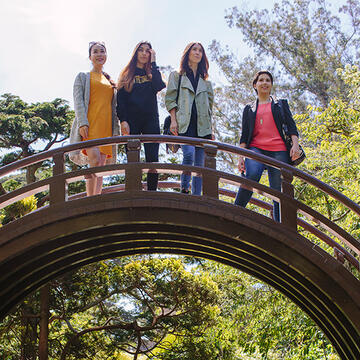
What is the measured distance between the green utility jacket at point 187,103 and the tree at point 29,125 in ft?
31.0

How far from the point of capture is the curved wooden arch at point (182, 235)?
5324 millimetres

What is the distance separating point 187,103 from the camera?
6008mm

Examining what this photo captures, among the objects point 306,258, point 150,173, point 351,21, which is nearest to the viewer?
point 306,258

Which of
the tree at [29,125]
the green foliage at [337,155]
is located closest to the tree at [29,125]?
the tree at [29,125]

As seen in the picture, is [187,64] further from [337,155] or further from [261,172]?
[337,155]

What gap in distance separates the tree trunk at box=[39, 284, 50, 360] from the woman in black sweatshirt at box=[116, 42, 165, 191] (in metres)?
6.34

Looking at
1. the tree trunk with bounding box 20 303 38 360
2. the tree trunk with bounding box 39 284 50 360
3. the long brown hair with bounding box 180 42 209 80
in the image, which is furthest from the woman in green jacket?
the tree trunk with bounding box 20 303 38 360

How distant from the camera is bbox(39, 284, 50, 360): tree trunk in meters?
11.1

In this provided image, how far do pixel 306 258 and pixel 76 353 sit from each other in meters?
7.90

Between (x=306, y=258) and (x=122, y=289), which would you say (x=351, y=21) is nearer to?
(x=122, y=289)

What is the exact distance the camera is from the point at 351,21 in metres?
22.2

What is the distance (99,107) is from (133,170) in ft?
3.91

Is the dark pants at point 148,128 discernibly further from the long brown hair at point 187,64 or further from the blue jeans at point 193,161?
the long brown hair at point 187,64

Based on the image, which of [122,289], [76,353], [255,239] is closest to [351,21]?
[122,289]
